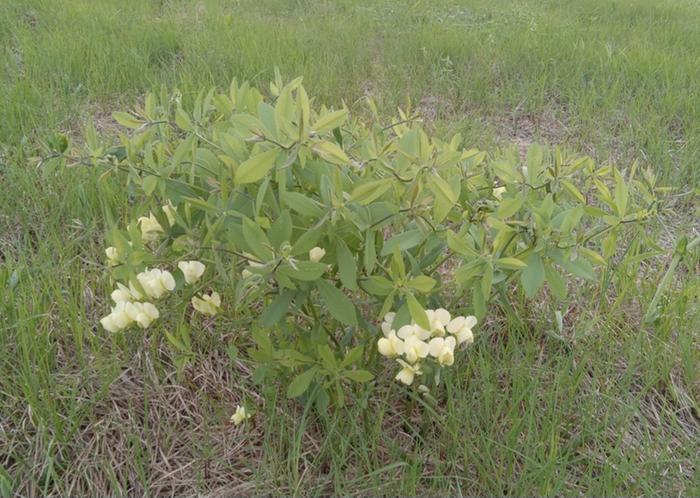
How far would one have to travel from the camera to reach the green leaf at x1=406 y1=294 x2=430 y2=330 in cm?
102

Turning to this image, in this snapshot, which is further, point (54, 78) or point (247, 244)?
point (54, 78)

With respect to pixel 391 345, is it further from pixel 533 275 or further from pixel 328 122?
pixel 328 122

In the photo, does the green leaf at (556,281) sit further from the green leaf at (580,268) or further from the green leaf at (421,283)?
the green leaf at (421,283)

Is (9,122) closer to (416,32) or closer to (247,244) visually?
(247,244)

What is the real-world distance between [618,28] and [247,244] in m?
4.24

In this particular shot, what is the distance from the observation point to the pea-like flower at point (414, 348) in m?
1.09

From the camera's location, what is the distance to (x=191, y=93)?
2.93 meters

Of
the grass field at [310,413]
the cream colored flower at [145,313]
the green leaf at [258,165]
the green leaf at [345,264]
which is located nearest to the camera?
the green leaf at [258,165]

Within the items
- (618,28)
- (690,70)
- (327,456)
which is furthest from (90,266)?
(618,28)

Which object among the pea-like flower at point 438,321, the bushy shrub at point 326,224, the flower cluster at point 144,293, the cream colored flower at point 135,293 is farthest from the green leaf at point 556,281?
the cream colored flower at point 135,293

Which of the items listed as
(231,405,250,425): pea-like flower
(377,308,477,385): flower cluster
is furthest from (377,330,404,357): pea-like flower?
(231,405,250,425): pea-like flower

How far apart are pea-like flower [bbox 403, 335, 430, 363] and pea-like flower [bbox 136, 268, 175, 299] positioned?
45cm

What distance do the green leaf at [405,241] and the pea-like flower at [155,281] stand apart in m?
0.40

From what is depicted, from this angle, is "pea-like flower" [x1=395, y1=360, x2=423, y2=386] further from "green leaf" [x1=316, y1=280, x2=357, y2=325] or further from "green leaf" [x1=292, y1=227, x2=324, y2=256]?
"green leaf" [x1=292, y1=227, x2=324, y2=256]
